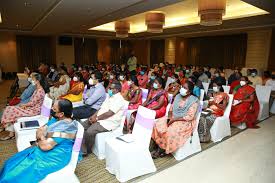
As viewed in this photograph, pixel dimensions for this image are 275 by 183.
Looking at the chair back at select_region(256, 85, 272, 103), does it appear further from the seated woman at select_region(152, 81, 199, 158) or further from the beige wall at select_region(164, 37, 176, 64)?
the beige wall at select_region(164, 37, 176, 64)

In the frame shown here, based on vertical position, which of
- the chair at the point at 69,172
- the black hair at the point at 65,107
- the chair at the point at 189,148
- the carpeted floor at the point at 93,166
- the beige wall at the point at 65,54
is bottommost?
the carpeted floor at the point at 93,166

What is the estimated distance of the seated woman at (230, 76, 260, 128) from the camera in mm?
4344

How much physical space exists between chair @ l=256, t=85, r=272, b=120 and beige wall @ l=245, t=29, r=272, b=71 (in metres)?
4.17

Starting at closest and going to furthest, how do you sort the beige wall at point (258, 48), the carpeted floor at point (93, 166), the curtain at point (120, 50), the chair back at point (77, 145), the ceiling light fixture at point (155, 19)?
1. the chair back at point (77, 145)
2. the carpeted floor at point (93, 166)
3. the ceiling light fixture at point (155, 19)
4. the beige wall at point (258, 48)
5. the curtain at point (120, 50)

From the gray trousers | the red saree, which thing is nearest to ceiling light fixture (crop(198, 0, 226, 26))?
the red saree

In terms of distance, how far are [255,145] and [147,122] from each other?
2133mm

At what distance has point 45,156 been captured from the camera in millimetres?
2018

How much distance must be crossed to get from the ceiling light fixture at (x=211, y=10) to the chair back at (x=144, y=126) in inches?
124


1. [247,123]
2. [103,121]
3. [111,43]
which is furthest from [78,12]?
[111,43]

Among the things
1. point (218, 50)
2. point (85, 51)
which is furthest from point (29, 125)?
point (85, 51)

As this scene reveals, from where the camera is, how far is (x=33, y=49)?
41.6ft

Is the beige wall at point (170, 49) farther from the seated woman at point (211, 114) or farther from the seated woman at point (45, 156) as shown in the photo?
the seated woman at point (45, 156)

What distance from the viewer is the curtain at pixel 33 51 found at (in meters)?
12.3

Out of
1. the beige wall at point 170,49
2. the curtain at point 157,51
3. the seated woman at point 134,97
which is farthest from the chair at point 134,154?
the curtain at point 157,51
